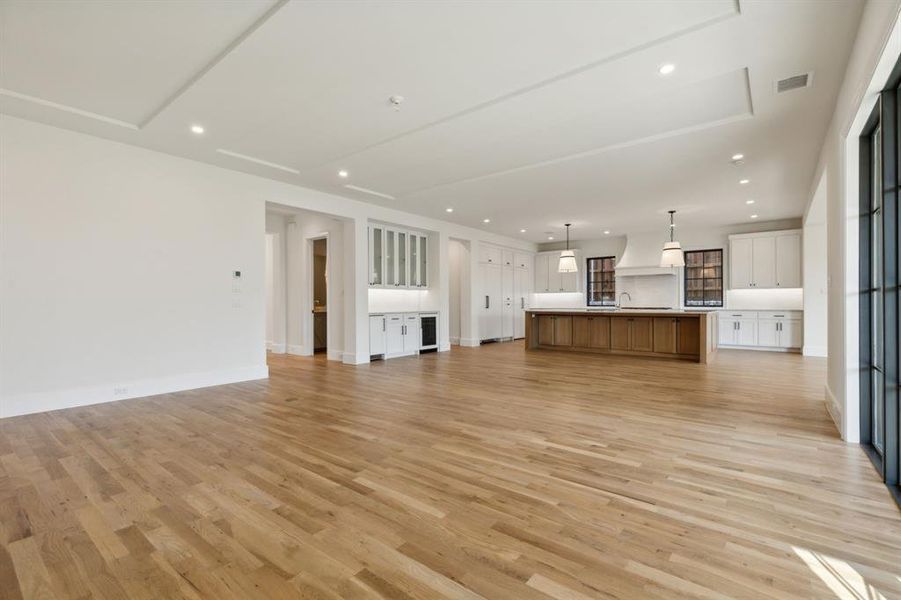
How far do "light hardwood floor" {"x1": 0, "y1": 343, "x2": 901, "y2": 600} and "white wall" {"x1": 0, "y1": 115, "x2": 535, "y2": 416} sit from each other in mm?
605

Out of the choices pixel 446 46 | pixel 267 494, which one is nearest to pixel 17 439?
pixel 267 494

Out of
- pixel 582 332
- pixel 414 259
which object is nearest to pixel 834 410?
pixel 582 332

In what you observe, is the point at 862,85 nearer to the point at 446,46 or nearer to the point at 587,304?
the point at 446,46

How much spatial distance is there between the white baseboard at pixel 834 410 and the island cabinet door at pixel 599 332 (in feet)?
14.4

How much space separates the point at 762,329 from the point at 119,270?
11434 mm

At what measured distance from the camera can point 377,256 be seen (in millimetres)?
8000

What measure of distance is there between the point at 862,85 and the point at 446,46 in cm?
259

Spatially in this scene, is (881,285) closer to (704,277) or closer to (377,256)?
(377,256)

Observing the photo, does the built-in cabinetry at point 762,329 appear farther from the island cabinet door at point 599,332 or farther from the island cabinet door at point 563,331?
the island cabinet door at point 563,331

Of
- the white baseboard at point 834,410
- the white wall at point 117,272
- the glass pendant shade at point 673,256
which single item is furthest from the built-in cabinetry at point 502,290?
the white baseboard at point 834,410

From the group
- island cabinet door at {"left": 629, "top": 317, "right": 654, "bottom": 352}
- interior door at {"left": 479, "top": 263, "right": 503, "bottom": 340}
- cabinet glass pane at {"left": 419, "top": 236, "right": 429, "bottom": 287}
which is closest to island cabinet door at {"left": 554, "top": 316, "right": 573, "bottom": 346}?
island cabinet door at {"left": 629, "top": 317, "right": 654, "bottom": 352}

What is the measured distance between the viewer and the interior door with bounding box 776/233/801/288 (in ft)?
29.0

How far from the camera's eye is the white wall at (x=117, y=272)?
13.6ft

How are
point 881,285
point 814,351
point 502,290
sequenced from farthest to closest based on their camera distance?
point 502,290, point 814,351, point 881,285
